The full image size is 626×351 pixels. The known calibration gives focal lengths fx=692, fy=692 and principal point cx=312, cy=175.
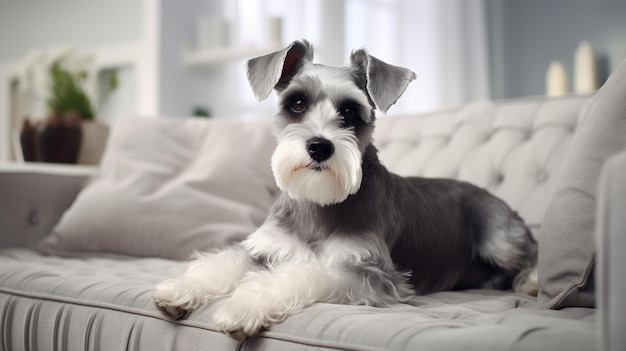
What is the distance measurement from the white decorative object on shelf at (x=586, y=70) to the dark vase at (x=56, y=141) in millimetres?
4924

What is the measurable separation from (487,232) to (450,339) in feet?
3.05

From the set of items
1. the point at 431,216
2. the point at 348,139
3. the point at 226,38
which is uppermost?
the point at 226,38

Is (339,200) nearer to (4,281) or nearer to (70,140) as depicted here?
(4,281)

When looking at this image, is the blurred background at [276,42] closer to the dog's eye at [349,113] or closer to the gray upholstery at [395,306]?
the gray upholstery at [395,306]

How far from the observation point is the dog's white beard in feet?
5.10

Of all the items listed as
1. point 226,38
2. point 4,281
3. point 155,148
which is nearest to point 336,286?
point 4,281

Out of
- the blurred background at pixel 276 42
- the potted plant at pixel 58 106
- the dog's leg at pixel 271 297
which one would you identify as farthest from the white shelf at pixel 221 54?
the dog's leg at pixel 271 297

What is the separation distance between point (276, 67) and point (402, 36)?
4845mm

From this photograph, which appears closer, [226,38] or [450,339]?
[450,339]

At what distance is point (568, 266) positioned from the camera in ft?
5.03

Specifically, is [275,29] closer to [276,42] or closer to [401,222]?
[276,42]

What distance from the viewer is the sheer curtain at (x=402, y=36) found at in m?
5.45

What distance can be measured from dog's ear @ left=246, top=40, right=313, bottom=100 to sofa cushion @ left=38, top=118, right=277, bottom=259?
2.83ft

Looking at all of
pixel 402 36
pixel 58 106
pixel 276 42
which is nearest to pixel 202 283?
pixel 58 106
